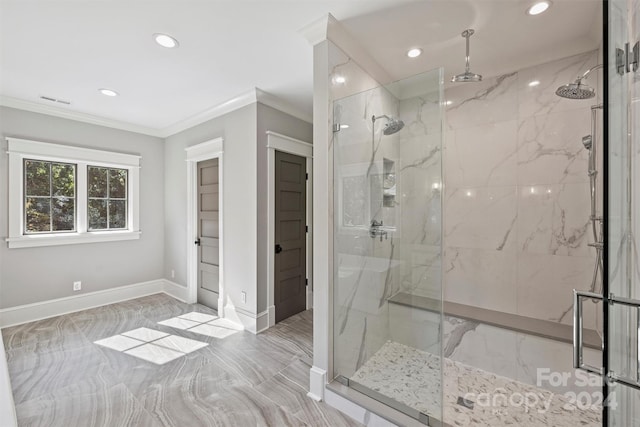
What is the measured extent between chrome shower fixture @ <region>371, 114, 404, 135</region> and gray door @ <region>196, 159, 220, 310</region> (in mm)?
2269

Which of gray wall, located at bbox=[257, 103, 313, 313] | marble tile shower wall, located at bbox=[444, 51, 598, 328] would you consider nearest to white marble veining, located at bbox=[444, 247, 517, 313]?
marble tile shower wall, located at bbox=[444, 51, 598, 328]

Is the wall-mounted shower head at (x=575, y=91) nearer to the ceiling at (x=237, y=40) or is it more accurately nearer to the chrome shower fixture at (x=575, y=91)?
the chrome shower fixture at (x=575, y=91)

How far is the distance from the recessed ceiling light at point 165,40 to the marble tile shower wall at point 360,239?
1.36m

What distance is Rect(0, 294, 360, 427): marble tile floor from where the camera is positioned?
1.75m

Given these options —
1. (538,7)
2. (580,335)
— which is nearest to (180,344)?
(580,335)

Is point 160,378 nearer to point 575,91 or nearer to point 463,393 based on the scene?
point 463,393

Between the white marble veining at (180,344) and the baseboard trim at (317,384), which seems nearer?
the baseboard trim at (317,384)

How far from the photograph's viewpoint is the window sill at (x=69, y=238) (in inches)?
123

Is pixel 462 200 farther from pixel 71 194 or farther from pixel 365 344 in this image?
pixel 71 194

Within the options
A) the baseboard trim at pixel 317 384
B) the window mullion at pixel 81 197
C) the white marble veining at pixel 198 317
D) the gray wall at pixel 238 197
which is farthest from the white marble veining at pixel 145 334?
the baseboard trim at pixel 317 384

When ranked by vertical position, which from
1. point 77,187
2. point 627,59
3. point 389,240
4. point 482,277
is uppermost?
point 627,59

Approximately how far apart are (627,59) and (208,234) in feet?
12.8

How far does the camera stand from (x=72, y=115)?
3.47 metres

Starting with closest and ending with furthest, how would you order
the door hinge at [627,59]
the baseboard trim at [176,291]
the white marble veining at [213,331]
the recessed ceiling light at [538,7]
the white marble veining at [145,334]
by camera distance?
the door hinge at [627,59], the recessed ceiling light at [538,7], the white marble veining at [145,334], the white marble veining at [213,331], the baseboard trim at [176,291]
